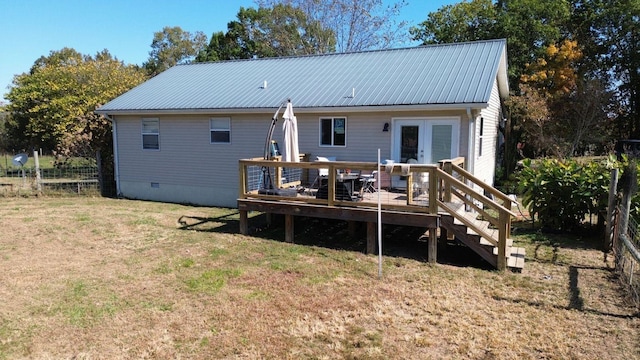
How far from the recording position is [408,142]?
10289 mm

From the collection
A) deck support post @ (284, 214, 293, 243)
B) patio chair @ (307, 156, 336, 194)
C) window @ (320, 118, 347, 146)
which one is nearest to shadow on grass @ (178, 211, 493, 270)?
deck support post @ (284, 214, 293, 243)

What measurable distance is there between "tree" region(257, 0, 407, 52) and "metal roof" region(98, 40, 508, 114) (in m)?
13.9

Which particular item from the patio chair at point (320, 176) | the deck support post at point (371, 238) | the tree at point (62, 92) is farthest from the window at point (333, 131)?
the tree at point (62, 92)

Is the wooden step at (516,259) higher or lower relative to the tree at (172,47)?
lower

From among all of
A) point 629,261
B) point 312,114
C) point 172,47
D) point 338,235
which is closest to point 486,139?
point 312,114

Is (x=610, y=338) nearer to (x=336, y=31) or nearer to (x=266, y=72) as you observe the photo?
(x=266, y=72)

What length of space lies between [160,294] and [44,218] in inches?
258

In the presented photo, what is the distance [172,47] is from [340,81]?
37331 mm

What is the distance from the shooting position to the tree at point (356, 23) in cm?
2736

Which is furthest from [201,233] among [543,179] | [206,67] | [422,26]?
[422,26]

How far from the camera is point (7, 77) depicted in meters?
31.0

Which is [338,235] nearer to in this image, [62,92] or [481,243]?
[481,243]

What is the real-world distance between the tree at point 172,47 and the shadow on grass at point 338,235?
3776 cm

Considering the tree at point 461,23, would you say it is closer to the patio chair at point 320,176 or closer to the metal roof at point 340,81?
the metal roof at point 340,81
